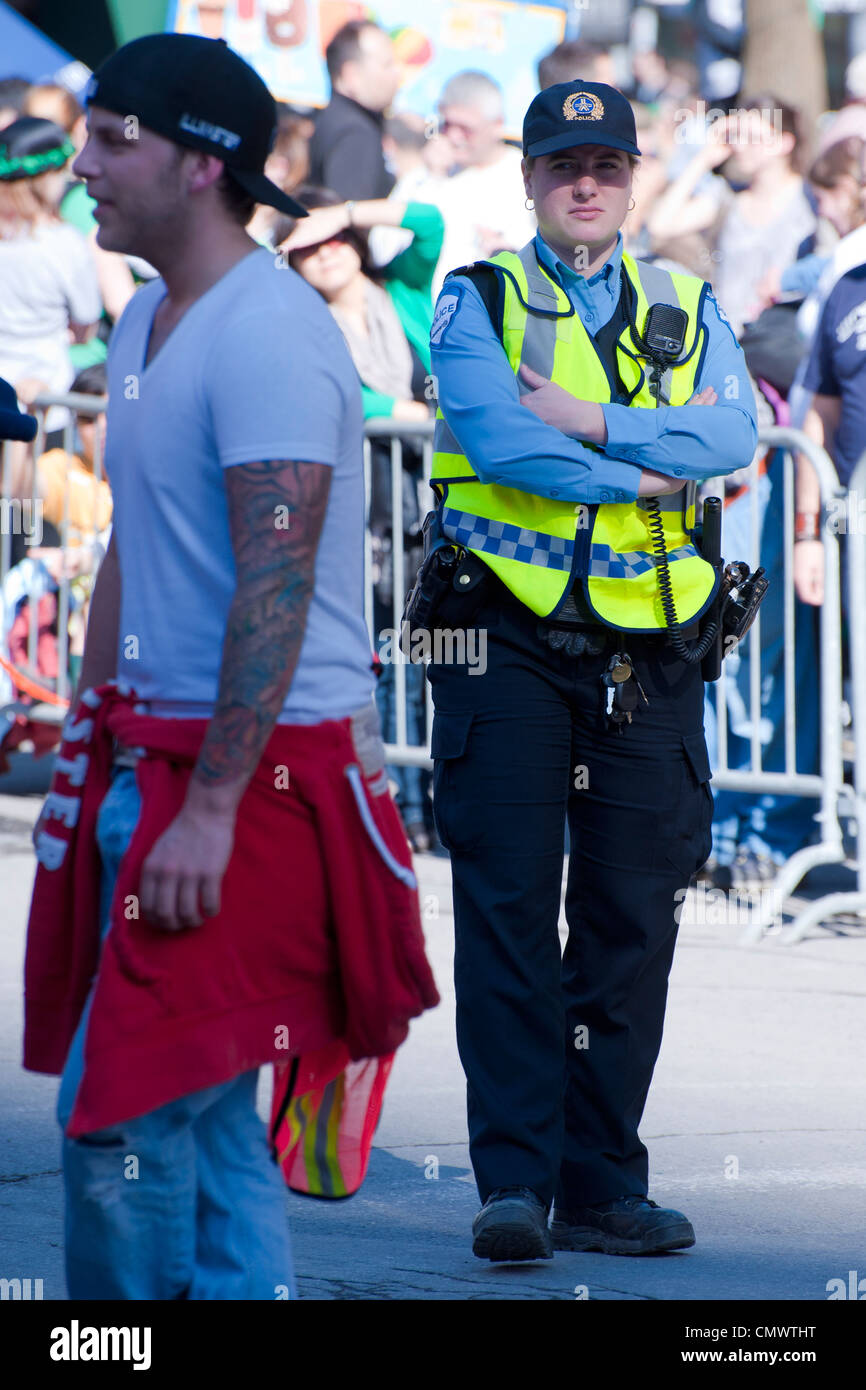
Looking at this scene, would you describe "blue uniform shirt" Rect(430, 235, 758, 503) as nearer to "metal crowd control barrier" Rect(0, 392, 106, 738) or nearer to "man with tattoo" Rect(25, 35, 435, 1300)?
"man with tattoo" Rect(25, 35, 435, 1300)

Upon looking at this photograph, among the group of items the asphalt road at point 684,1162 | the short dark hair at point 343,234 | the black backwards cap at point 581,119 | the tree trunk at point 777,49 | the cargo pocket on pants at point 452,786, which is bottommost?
the asphalt road at point 684,1162

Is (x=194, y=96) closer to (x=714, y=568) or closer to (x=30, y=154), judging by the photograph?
(x=714, y=568)

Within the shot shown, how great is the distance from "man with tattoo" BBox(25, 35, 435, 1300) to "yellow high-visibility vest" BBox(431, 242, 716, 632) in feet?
3.24

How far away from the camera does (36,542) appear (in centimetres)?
856

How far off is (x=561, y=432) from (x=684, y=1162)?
1626 millimetres

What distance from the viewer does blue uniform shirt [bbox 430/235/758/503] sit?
12.1 feet

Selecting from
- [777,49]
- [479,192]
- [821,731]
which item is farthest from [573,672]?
[777,49]

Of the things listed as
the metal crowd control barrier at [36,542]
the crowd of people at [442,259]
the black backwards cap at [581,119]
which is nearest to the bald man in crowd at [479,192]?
the crowd of people at [442,259]

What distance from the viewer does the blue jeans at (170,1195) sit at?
102 inches

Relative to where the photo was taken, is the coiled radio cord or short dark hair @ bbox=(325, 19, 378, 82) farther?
short dark hair @ bbox=(325, 19, 378, 82)

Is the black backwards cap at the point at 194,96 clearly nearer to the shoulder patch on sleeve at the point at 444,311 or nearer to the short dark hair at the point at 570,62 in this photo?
the shoulder patch on sleeve at the point at 444,311

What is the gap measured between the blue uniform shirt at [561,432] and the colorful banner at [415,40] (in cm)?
745

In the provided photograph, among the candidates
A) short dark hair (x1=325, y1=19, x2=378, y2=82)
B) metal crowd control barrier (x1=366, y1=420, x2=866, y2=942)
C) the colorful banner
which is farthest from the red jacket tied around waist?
the colorful banner

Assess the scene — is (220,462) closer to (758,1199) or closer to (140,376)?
(140,376)
